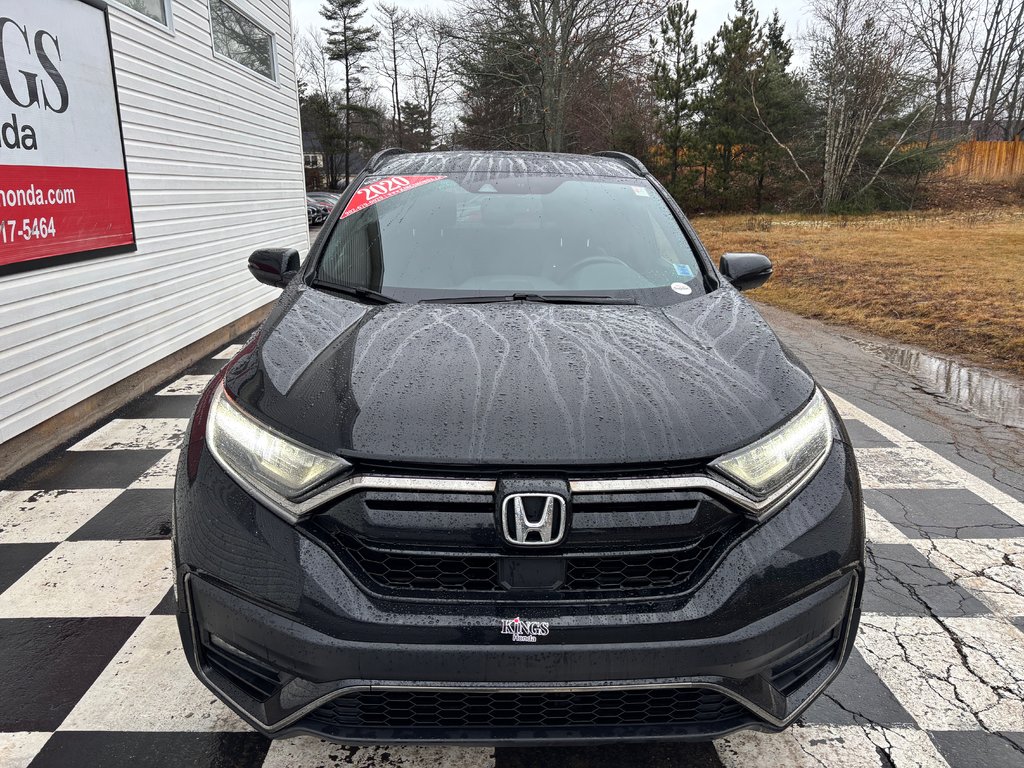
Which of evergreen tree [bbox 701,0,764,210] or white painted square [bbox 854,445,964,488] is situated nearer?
white painted square [bbox 854,445,964,488]

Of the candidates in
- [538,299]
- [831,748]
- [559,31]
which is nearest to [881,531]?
[831,748]

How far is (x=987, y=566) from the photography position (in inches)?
114

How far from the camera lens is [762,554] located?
153cm

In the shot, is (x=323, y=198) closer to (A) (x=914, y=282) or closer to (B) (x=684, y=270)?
(A) (x=914, y=282)

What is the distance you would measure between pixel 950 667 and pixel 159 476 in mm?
3626

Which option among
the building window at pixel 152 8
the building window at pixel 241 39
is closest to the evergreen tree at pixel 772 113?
the building window at pixel 241 39

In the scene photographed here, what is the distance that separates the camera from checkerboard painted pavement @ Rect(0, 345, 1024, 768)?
1.89 metres

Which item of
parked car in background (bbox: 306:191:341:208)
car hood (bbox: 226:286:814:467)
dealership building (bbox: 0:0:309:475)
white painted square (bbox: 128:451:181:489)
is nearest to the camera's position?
car hood (bbox: 226:286:814:467)

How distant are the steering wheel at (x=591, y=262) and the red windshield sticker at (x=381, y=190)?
2.65 feet

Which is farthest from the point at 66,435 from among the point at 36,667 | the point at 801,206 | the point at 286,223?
the point at 801,206

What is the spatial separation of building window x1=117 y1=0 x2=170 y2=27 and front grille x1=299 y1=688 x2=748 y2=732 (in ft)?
18.8

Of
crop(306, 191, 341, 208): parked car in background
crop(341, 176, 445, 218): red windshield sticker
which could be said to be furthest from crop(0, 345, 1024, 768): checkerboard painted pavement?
crop(306, 191, 341, 208): parked car in background

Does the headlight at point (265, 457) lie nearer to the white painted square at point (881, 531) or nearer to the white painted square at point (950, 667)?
the white painted square at point (950, 667)

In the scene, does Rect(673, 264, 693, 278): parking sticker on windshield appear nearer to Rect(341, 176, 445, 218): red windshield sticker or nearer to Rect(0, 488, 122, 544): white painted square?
Rect(341, 176, 445, 218): red windshield sticker
